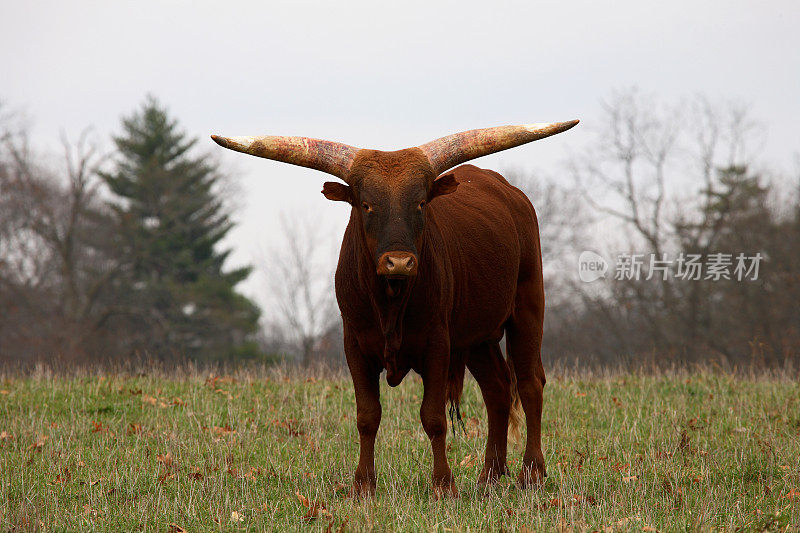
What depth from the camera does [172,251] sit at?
3688 centimetres

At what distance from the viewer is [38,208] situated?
111ft

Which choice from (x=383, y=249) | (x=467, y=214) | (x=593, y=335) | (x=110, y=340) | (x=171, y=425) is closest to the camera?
(x=383, y=249)

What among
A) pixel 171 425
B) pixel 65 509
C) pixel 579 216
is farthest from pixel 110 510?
pixel 579 216

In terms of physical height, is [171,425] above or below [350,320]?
below

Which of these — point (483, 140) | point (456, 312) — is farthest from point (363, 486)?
point (483, 140)

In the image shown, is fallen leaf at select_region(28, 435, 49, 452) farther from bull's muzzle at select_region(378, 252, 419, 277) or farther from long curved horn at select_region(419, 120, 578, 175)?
long curved horn at select_region(419, 120, 578, 175)

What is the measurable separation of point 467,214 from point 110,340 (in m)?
31.2

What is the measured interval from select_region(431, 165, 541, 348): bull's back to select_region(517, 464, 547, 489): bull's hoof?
3.99ft

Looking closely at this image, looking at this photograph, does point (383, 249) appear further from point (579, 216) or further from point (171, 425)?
point (579, 216)

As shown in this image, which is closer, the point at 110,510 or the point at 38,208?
the point at 110,510

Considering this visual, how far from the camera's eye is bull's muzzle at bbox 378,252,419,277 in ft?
17.0

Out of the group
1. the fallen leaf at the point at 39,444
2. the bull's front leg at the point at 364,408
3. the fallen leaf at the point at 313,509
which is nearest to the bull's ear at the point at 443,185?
the bull's front leg at the point at 364,408

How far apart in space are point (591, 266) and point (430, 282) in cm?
3161

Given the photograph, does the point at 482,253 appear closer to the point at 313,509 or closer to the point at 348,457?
the point at 348,457
